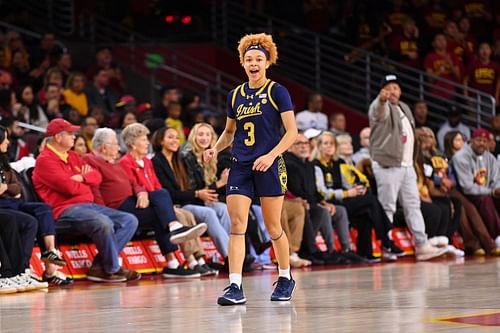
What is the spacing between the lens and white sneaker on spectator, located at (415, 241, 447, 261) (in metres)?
15.0

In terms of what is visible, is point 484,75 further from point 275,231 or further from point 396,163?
point 275,231

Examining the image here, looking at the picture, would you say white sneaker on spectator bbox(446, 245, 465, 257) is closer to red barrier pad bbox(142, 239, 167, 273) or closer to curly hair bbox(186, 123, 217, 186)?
curly hair bbox(186, 123, 217, 186)

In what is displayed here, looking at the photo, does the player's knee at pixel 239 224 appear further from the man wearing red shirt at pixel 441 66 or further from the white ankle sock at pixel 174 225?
the man wearing red shirt at pixel 441 66

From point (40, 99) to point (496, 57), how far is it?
32.0 feet

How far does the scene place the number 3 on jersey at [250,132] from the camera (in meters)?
9.17

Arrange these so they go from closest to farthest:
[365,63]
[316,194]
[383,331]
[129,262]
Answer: [383,331] → [129,262] → [316,194] → [365,63]

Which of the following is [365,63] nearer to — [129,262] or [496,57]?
[496,57]

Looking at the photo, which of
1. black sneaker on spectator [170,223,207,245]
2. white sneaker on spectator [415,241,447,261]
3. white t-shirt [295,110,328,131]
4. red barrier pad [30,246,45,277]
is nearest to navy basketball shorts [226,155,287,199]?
black sneaker on spectator [170,223,207,245]

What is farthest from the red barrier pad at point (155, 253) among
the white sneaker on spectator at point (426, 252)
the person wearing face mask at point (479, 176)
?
the person wearing face mask at point (479, 176)

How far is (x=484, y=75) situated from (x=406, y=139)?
6890 millimetres

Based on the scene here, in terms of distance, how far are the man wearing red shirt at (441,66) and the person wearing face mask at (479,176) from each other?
Result: 417 cm

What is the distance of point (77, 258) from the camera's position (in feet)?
41.5

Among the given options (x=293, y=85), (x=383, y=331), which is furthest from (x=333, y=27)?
(x=383, y=331)

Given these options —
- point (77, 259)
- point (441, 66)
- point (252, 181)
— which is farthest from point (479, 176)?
point (252, 181)
